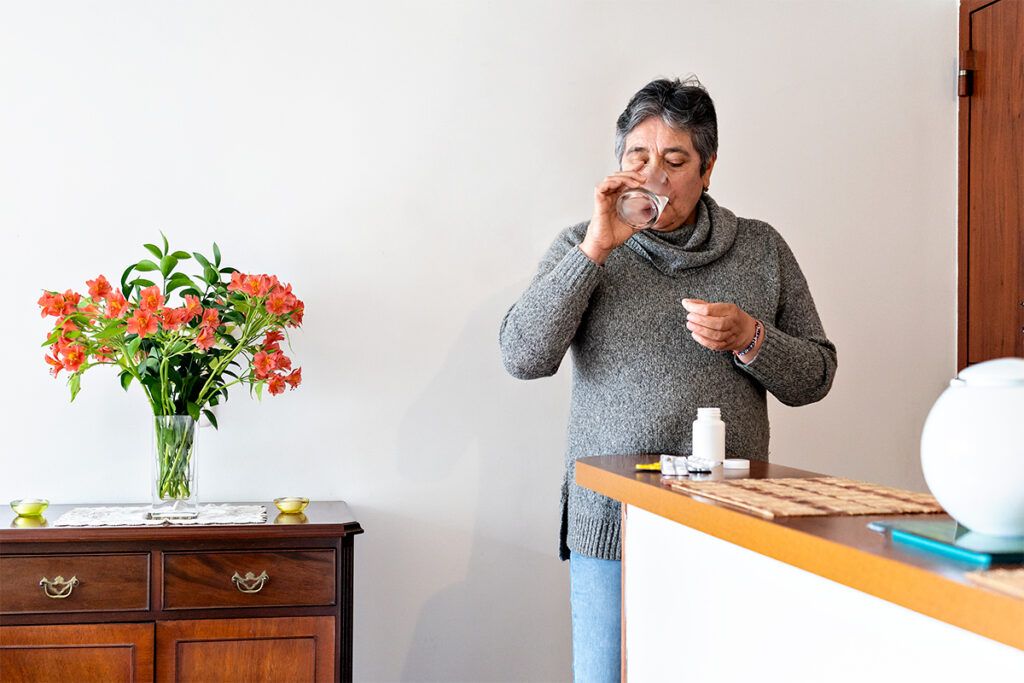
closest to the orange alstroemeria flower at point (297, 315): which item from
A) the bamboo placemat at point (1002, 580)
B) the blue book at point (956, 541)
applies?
the blue book at point (956, 541)

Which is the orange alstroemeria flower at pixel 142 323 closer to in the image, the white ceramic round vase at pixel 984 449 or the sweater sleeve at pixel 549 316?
the sweater sleeve at pixel 549 316

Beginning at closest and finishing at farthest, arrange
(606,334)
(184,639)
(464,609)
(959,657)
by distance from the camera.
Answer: (959,657), (606,334), (184,639), (464,609)

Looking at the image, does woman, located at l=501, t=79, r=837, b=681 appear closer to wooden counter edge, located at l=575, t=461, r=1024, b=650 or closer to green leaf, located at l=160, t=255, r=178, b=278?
wooden counter edge, located at l=575, t=461, r=1024, b=650

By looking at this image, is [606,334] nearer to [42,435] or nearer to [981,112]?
[42,435]

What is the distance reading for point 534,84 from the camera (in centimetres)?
255

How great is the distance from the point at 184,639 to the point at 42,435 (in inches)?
25.0

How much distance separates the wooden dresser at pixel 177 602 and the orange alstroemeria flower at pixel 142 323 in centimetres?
37

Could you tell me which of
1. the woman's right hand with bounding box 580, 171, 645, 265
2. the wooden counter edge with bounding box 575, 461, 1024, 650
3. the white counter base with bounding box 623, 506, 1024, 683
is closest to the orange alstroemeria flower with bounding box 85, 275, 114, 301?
the woman's right hand with bounding box 580, 171, 645, 265

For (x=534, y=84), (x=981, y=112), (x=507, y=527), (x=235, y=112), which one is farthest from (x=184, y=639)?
(x=981, y=112)

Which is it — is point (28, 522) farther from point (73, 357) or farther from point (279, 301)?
point (279, 301)

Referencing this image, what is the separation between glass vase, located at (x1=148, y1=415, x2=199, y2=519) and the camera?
2.08 metres

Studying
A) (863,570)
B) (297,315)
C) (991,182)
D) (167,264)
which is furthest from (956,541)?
(991,182)

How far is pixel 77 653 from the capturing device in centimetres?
196

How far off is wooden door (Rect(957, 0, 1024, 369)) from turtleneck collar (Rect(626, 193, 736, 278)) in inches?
46.9
